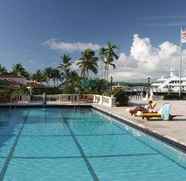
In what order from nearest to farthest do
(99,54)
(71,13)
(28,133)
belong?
(28,133), (71,13), (99,54)

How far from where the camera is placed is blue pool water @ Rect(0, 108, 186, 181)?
847 centimetres

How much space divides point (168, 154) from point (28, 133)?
6.81 meters

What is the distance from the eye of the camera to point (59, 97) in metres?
33.6

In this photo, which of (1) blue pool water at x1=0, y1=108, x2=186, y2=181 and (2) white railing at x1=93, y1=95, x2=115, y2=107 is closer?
(1) blue pool water at x1=0, y1=108, x2=186, y2=181

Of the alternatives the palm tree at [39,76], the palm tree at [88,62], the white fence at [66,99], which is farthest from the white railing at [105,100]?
the palm tree at [39,76]

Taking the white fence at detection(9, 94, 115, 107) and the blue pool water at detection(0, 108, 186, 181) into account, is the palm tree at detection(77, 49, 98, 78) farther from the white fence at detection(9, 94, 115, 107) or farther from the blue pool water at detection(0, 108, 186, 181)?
the blue pool water at detection(0, 108, 186, 181)

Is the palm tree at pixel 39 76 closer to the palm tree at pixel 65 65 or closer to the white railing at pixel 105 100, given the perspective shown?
the palm tree at pixel 65 65

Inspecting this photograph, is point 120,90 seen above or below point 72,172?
above

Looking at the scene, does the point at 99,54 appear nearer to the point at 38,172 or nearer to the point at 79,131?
the point at 79,131

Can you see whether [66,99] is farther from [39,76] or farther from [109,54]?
[39,76]

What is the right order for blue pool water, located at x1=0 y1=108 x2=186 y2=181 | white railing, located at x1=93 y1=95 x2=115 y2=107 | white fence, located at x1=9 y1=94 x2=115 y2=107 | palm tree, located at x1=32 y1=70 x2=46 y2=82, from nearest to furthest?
blue pool water, located at x1=0 y1=108 x2=186 y2=181 < white railing, located at x1=93 y1=95 x2=115 y2=107 < white fence, located at x1=9 y1=94 x2=115 y2=107 < palm tree, located at x1=32 y1=70 x2=46 y2=82

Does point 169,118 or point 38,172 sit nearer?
point 38,172

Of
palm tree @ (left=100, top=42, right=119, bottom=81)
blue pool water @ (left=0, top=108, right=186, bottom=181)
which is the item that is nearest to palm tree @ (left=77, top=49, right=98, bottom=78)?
palm tree @ (left=100, top=42, right=119, bottom=81)

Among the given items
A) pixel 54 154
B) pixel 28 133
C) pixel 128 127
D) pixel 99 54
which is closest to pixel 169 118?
pixel 128 127
